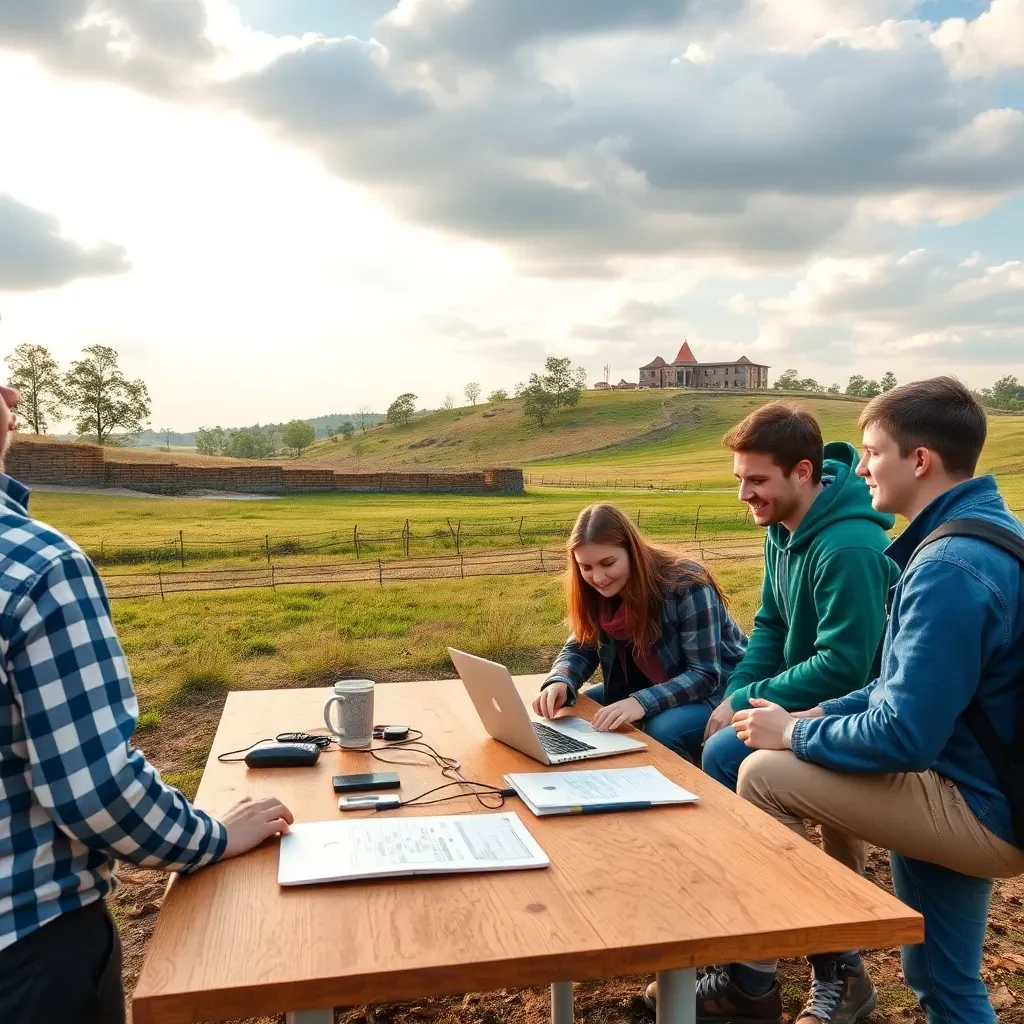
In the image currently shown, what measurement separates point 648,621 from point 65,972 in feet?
5.85

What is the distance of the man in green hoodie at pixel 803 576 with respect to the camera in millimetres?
2312

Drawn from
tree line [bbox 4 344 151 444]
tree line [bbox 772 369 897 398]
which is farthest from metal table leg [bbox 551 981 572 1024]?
tree line [bbox 772 369 897 398]

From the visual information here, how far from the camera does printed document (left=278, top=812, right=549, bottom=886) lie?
49.9 inches

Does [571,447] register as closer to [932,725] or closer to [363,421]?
[363,421]

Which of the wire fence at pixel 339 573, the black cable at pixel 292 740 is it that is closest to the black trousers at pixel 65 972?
the black cable at pixel 292 740

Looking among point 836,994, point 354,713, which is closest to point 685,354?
point 836,994

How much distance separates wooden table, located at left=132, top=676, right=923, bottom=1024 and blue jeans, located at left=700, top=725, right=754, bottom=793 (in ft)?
2.60

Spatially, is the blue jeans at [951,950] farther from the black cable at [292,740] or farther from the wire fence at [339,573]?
the wire fence at [339,573]

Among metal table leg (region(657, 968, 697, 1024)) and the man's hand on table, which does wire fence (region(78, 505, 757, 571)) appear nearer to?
the man's hand on table

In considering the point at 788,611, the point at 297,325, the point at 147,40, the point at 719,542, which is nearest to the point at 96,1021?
the point at 788,611

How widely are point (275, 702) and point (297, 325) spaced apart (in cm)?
703

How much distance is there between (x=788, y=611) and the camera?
2668 millimetres

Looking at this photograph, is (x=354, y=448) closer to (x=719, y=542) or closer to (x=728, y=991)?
(x=719, y=542)

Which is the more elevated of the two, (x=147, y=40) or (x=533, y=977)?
(x=147, y=40)
